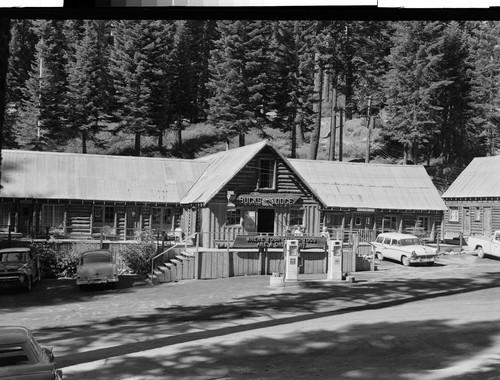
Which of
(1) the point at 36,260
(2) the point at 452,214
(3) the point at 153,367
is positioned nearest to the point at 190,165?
(1) the point at 36,260

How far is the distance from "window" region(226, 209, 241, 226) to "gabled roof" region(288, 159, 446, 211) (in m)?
1.45

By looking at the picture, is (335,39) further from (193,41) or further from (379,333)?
(379,333)

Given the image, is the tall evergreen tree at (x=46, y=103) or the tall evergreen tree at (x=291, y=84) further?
the tall evergreen tree at (x=291, y=84)

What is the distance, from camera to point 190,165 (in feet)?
27.2

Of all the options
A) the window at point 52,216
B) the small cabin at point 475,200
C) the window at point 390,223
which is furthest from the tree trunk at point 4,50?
the small cabin at point 475,200

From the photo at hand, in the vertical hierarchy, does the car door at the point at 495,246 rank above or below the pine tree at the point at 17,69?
below

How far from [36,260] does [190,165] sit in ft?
8.40

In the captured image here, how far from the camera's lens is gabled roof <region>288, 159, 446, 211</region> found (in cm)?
883

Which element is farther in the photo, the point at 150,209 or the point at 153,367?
the point at 150,209

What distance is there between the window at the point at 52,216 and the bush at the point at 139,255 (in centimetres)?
99

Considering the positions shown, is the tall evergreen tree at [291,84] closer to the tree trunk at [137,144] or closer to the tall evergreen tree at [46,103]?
the tree trunk at [137,144]

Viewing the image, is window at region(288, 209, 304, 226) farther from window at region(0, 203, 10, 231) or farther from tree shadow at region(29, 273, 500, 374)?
window at region(0, 203, 10, 231)

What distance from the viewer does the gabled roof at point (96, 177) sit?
24.4ft

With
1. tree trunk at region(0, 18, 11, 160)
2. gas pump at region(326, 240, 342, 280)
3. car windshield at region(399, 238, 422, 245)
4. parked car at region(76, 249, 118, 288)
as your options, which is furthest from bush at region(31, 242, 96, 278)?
car windshield at region(399, 238, 422, 245)
